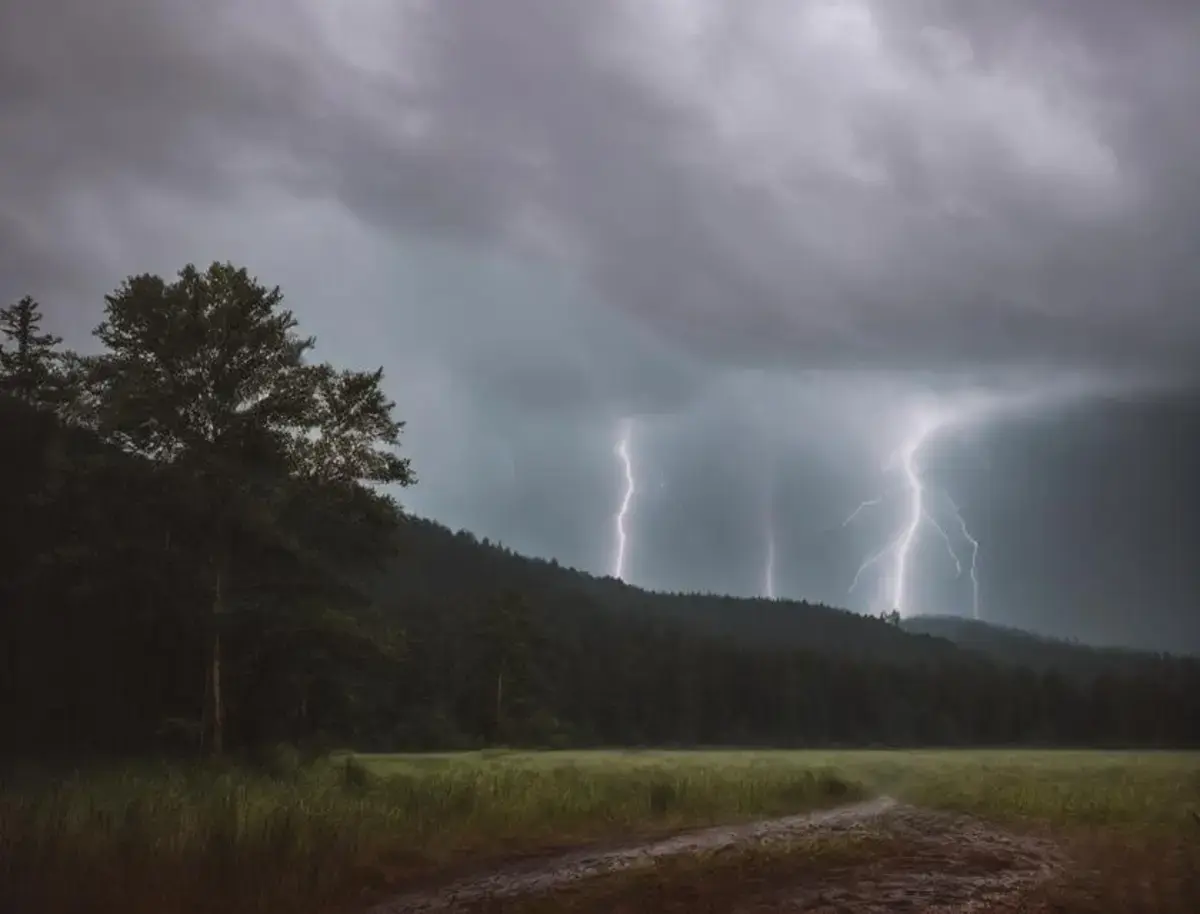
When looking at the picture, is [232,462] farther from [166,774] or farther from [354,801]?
[354,801]

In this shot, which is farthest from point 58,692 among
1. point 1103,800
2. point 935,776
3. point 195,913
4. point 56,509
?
point 1103,800

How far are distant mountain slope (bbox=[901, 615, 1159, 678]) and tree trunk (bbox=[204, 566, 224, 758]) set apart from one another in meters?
16.2

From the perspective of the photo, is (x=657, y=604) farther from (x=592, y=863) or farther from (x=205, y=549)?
(x=592, y=863)

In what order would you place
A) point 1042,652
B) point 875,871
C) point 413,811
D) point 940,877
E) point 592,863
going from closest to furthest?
point 940,877
point 875,871
point 592,863
point 413,811
point 1042,652

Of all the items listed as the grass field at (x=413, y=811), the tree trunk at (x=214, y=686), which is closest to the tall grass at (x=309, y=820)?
the grass field at (x=413, y=811)

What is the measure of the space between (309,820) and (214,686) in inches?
353

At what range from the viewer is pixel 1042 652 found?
21031 millimetres

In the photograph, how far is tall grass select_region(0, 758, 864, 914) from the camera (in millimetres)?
8578

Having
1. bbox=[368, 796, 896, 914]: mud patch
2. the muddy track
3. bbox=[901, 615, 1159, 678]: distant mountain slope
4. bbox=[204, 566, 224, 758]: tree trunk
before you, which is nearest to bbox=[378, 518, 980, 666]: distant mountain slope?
bbox=[901, 615, 1159, 678]: distant mountain slope

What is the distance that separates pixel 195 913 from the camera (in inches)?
322

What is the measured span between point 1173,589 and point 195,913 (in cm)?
1520

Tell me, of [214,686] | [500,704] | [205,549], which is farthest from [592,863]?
[500,704]

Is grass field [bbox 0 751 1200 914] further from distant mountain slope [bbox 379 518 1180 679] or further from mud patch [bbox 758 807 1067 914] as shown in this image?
distant mountain slope [bbox 379 518 1180 679]

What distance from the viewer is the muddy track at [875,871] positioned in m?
9.17
